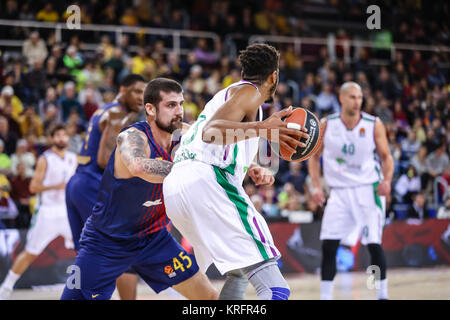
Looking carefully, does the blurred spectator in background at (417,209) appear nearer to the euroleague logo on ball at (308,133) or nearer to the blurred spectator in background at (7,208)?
the blurred spectator in background at (7,208)

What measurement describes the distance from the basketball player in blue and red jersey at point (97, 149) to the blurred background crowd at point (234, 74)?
3753 mm

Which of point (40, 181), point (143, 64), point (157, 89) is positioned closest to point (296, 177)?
point (143, 64)

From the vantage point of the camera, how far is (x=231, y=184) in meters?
3.59

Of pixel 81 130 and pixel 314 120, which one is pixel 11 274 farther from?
pixel 314 120

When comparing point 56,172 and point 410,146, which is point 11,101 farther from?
point 410,146

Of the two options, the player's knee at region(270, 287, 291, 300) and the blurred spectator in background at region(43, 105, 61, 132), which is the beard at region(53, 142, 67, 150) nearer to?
the blurred spectator in background at region(43, 105, 61, 132)

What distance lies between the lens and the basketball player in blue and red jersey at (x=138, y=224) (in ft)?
13.4

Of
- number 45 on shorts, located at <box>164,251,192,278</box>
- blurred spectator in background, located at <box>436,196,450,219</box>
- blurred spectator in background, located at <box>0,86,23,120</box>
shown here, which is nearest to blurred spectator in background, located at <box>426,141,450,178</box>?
blurred spectator in background, located at <box>436,196,450,219</box>

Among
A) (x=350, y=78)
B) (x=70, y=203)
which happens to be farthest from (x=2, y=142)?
(x=350, y=78)

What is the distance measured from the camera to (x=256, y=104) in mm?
3490

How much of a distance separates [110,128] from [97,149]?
0.36 m

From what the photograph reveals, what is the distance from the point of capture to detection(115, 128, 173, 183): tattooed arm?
3691 millimetres

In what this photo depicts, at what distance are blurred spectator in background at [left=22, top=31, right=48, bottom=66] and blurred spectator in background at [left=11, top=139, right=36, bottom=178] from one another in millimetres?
2414

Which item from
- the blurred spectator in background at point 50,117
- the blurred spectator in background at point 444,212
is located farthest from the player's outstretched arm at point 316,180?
the blurred spectator in background at point 50,117
